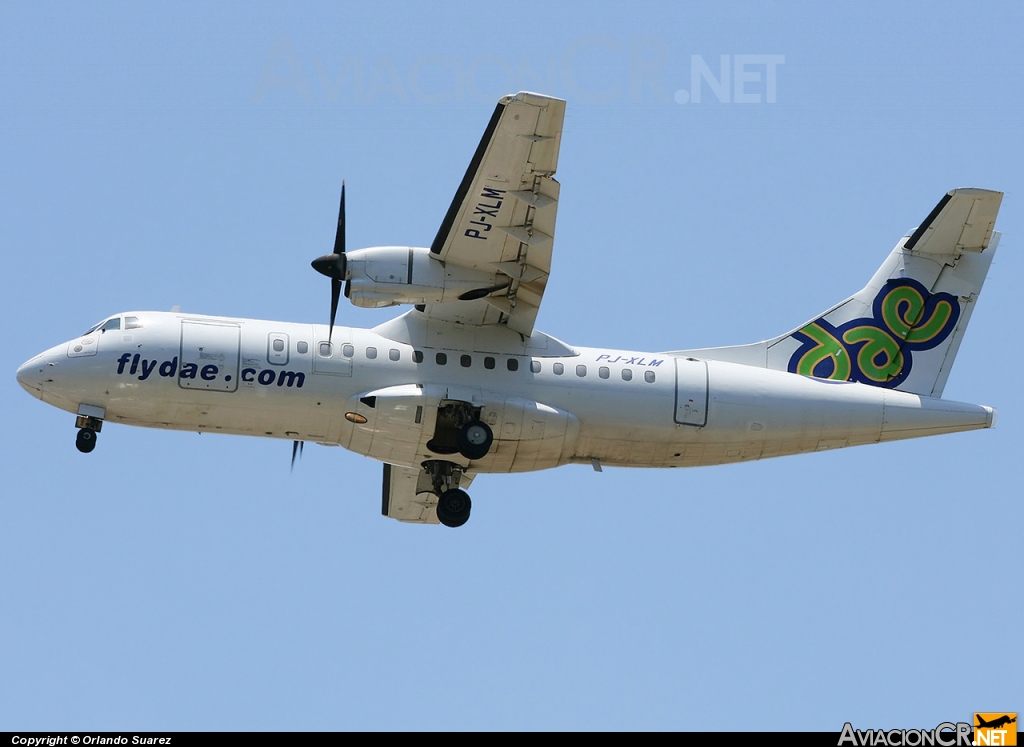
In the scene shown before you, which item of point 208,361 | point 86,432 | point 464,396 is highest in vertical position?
point 208,361

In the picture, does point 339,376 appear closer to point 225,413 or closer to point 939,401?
point 225,413

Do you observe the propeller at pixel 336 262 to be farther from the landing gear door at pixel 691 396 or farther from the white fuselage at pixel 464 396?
the landing gear door at pixel 691 396

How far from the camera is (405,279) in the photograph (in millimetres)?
20141

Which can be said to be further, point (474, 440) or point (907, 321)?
point (907, 321)

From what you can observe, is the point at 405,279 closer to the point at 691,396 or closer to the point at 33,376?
the point at 691,396

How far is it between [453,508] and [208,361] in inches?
168

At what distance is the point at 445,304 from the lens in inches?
842

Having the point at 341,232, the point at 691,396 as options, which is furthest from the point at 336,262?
the point at 691,396

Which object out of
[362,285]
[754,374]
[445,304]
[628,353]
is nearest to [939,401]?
[754,374]

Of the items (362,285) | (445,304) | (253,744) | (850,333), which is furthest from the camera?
(850,333)

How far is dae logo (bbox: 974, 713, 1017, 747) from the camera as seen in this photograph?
60.0ft

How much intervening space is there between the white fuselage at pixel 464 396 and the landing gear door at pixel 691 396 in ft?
0.07

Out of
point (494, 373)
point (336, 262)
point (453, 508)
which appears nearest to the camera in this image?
point (336, 262)

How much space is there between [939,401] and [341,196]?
32.1ft
